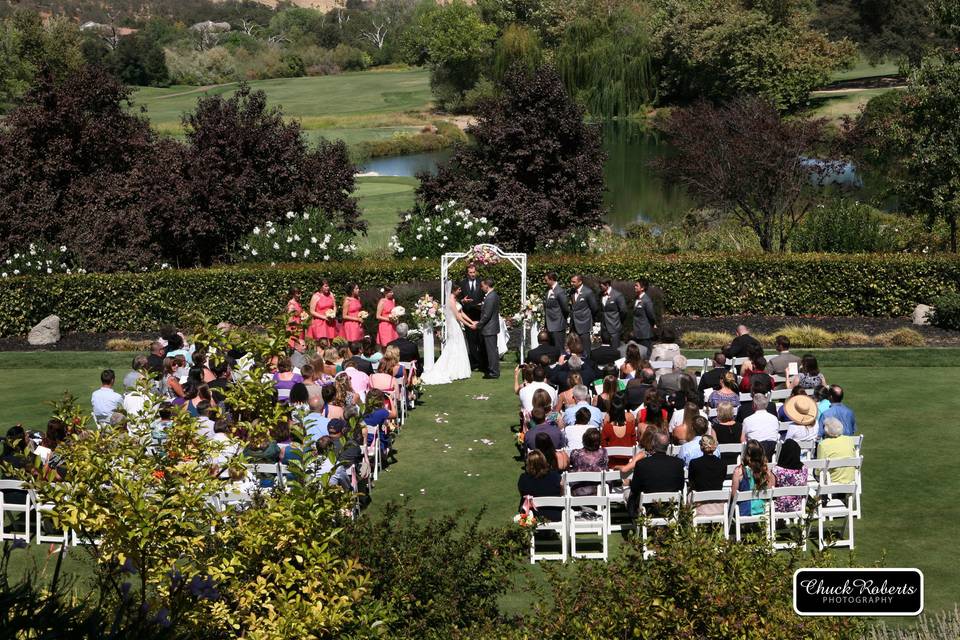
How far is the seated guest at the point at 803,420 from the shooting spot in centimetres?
1320

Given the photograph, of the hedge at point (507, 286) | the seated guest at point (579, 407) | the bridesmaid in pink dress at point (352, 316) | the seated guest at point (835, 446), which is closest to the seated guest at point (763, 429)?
the seated guest at point (835, 446)

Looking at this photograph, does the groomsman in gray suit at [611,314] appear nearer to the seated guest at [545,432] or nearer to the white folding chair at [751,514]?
the seated guest at [545,432]

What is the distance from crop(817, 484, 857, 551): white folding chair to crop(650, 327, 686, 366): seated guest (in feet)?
A: 14.3

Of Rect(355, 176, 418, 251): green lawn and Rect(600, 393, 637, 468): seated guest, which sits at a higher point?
Rect(600, 393, 637, 468): seated guest

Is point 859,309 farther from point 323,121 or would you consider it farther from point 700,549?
point 323,121

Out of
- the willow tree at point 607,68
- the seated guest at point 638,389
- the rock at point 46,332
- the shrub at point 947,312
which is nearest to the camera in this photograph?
the seated guest at point 638,389

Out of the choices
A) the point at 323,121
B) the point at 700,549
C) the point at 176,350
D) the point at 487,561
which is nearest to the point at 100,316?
the point at 176,350

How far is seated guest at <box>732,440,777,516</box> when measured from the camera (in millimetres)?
11391

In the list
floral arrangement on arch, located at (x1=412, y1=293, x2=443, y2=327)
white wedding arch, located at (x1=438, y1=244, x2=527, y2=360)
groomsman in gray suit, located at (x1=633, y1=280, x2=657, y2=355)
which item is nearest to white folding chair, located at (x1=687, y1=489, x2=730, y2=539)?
groomsman in gray suit, located at (x1=633, y1=280, x2=657, y2=355)

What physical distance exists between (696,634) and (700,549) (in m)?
0.73

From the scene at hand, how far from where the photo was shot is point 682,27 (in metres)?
77.8

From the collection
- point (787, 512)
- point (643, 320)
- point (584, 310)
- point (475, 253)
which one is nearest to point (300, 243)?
point (475, 253)

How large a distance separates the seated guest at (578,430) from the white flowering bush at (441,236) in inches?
561

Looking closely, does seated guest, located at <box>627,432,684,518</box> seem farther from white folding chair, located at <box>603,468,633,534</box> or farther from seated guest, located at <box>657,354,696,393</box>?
seated guest, located at <box>657,354,696,393</box>
